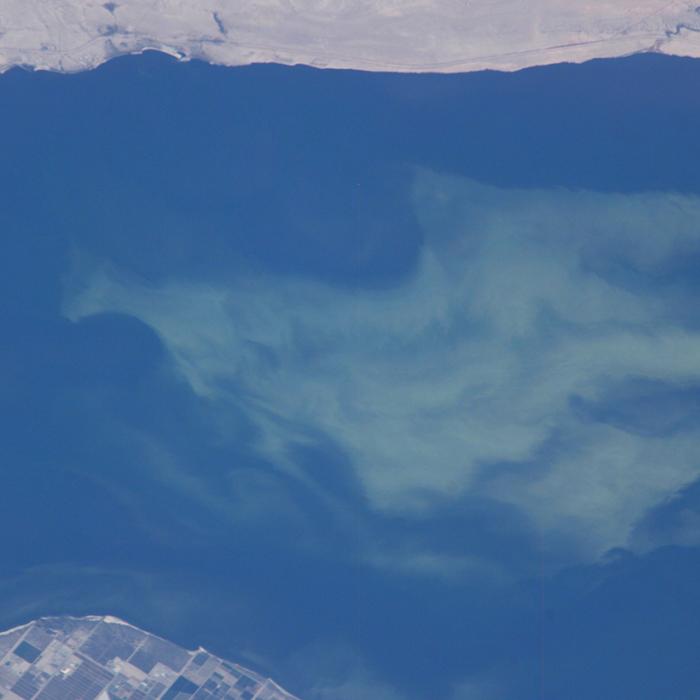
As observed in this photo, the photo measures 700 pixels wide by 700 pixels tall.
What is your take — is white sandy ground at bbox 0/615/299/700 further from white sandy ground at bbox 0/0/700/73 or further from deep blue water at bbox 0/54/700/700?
white sandy ground at bbox 0/0/700/73

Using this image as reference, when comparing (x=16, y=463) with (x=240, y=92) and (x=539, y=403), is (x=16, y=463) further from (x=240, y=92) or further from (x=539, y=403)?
(x=539, y=403)

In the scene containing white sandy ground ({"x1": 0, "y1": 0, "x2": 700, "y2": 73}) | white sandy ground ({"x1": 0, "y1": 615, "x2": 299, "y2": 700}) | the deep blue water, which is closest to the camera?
the deep blue water

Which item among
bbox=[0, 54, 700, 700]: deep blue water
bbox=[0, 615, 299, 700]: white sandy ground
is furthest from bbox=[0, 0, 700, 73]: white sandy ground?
bbox=[0, 615, 299, 700]: white sandy ground

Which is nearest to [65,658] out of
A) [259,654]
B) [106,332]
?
[259,654]

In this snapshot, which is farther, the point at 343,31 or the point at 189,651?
the point at 343,31

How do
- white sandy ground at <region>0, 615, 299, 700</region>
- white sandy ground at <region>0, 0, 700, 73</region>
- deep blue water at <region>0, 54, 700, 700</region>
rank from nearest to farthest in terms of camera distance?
1. deep blue water at <region>0, 54, 700, 700</region>
2. white sandy ground at <region>0, 615, 299, 700</region>
3. white sandy ground at <region>0, 0, 700, 73</region>

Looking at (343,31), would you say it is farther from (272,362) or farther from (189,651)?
(189,651)

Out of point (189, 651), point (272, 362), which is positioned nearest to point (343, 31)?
point (272, 362)
